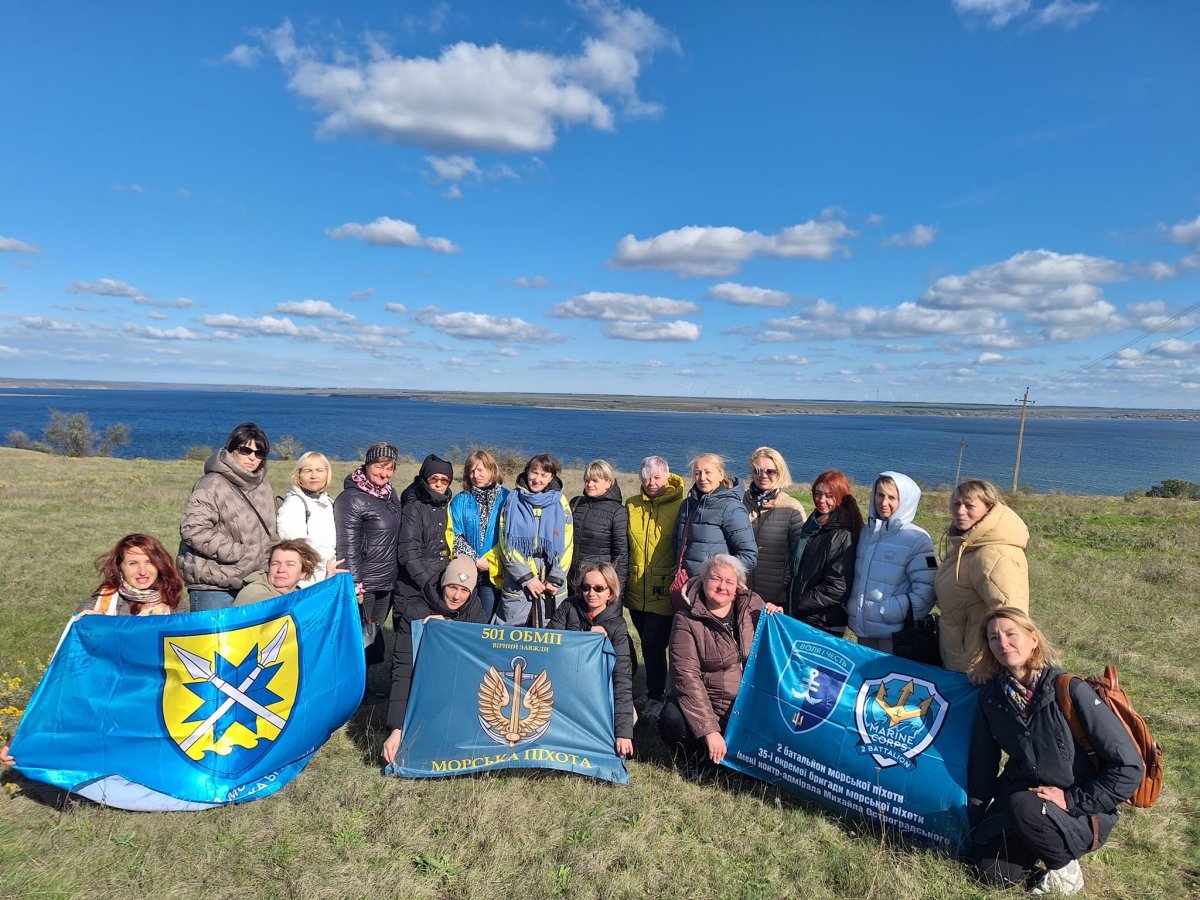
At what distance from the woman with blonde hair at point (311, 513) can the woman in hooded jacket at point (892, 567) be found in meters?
4.10

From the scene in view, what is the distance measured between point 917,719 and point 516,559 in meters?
3.14

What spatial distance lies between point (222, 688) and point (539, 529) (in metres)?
2.49

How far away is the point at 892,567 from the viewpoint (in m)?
4.69

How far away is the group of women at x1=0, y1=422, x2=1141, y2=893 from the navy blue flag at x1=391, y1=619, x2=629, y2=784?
0.13 metres

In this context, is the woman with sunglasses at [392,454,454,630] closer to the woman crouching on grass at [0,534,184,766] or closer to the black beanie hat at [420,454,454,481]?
the black beanie hat at [420,454,454,481]

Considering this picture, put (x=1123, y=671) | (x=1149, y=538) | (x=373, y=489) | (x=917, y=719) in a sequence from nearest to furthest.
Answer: (x=917, y=719) < (x=373, y=489) < (x=1123, y=671) < (x=1149, y=538)

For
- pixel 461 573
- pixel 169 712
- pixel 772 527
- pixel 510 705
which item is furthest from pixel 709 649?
pixel 169 712

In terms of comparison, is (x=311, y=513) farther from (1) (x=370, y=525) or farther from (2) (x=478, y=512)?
(2) (x=478, y=512)

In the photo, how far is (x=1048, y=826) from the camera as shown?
355 cm

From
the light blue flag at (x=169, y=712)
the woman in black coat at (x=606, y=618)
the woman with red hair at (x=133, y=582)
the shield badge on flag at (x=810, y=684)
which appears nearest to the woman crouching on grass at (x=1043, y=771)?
the shield badge on flag at (x=810, y=684)

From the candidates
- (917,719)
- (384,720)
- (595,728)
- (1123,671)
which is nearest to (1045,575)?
(1123,671)

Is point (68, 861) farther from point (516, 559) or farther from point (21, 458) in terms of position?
point (21, 458)

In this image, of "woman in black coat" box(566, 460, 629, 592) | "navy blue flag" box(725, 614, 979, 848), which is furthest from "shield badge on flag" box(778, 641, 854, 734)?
"woman in black coat" box(566, 460, 629, 592)

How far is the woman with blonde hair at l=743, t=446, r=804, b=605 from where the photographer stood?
5.46 meters
